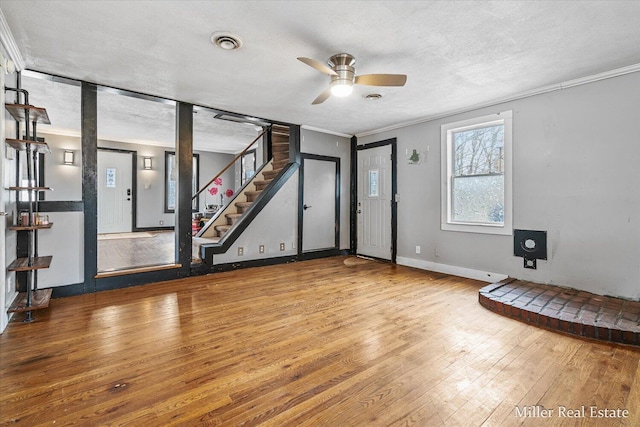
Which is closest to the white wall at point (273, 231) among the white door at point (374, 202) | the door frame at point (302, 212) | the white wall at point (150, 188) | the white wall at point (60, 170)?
the door frame at point (302, 212)

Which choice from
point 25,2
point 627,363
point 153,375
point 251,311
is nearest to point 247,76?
point 25,2

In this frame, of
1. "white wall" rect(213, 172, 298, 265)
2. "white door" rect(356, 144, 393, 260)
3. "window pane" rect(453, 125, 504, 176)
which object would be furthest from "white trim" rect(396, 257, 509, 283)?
"white wall" rect(213, 172, 298, 265)

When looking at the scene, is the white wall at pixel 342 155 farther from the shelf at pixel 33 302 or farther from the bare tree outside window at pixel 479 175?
the shelf at pixel 33 302

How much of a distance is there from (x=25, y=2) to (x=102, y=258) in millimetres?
3789

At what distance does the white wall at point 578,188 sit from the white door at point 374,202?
4.89 ft

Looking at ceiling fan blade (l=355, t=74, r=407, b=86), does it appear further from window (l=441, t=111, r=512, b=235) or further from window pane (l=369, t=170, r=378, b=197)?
window pane (l=369, t=170, r=378, b=197)

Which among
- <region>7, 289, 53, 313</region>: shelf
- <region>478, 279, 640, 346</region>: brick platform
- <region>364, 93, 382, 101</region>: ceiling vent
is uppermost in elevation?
<region>364, 93, 382, 101</region>: ceiling vent

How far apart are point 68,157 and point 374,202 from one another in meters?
7.47

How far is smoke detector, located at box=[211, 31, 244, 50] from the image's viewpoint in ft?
8.51

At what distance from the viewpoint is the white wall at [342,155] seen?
5949 millimetres

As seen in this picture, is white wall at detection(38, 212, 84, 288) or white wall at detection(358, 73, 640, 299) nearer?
white wall at detection(358, 73, 640, 299)

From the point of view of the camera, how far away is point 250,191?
6.37 metres

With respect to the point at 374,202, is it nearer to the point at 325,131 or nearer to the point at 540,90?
the point at 325,131

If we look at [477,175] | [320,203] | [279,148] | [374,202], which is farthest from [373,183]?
[279,148]
